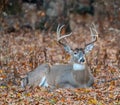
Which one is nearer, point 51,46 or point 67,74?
point 67,74

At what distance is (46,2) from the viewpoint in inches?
795

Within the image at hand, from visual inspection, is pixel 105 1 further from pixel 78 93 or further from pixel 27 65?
pixel 78 93

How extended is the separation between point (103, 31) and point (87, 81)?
7.72 meters

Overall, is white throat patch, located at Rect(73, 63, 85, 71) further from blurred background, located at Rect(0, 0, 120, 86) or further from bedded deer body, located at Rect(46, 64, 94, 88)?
blurred background, located at Rect(0, 0, 120, 86)

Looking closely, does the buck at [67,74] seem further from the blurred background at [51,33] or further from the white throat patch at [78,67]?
the blurred background at [51,33]

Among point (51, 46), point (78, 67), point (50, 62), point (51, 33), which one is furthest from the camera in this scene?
point (51, 33)

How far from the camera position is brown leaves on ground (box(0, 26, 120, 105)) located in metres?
10.2

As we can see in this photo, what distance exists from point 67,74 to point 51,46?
16.6 feet

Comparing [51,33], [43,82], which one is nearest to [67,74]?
[43,82]

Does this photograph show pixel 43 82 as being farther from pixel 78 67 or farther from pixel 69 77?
pixel 78 67

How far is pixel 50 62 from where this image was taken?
1428cm

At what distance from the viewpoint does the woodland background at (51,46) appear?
10461mm

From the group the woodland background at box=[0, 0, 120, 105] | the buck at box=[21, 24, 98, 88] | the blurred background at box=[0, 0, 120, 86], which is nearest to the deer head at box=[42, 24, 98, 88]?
the buck at box=[21, 24, 98, 88]

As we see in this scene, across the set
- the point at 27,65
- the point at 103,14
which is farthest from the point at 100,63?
the point at 103,14
